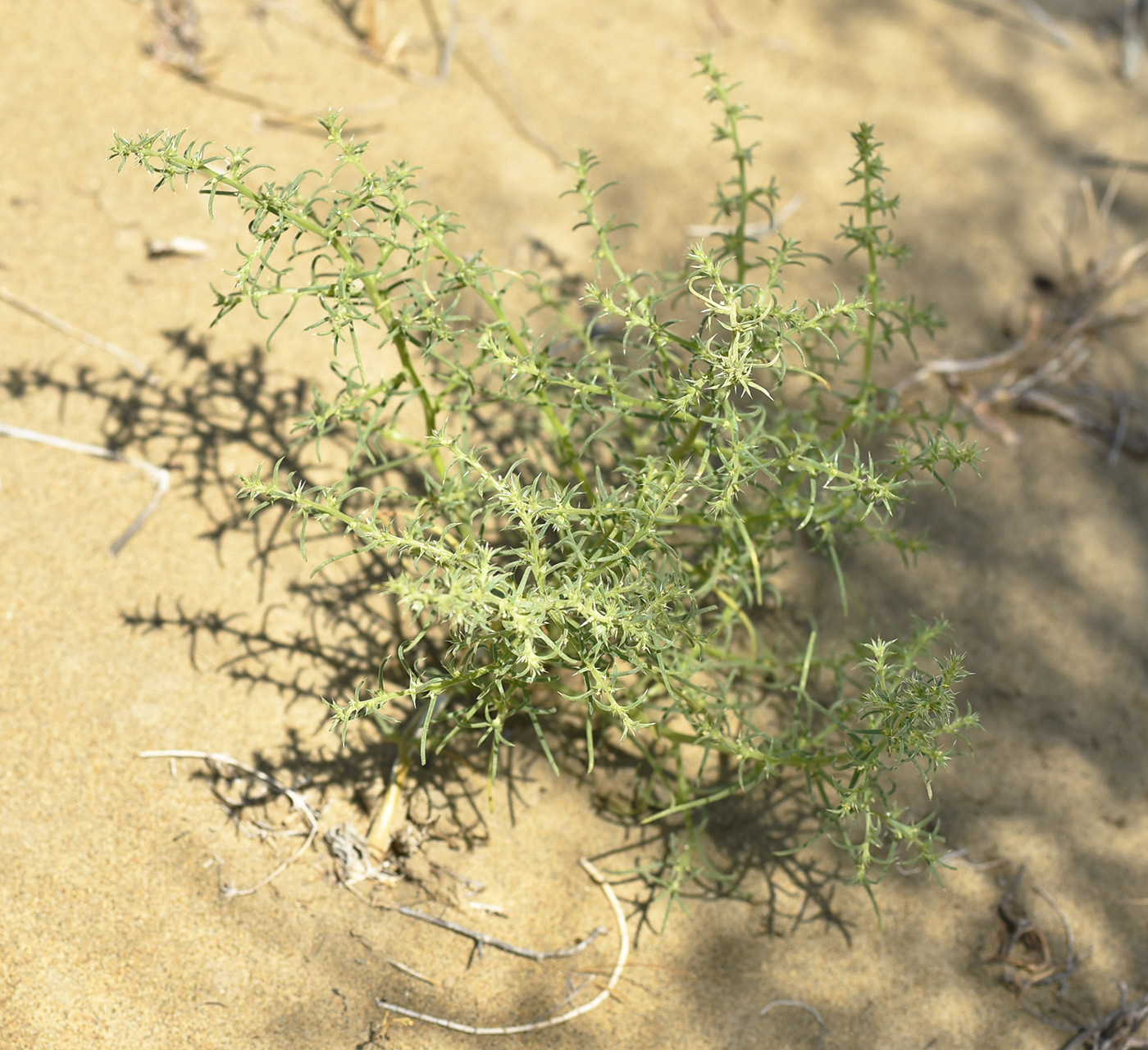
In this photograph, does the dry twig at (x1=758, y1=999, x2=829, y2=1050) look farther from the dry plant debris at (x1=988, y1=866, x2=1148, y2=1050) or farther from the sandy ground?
the dry plant debris at (x1=988, y1=866, x2=1148, y2=1050)

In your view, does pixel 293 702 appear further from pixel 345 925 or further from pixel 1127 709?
pixel 1127 709

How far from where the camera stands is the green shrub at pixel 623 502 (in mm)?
1666

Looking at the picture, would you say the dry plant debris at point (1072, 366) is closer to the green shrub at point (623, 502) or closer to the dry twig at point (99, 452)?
the green shrub at point (623, 502)

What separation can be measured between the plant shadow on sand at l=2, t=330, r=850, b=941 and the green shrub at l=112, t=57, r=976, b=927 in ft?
0.18

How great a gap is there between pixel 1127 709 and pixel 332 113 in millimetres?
2257

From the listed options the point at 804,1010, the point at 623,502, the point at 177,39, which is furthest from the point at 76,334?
the point at 804,1010

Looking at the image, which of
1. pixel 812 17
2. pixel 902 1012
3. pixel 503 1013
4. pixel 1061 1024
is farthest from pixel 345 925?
pixel 812 17

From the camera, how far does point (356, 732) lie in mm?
2268

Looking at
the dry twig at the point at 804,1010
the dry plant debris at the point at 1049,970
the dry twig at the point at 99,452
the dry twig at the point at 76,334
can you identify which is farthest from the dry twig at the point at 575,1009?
the dry twig at the point at 76,334

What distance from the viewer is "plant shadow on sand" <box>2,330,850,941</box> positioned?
2.24 m

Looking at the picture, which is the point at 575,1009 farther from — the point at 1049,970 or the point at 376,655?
the point at 1049,970

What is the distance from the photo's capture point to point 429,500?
1.94m

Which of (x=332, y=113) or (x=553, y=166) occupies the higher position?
(x=332, y=113)

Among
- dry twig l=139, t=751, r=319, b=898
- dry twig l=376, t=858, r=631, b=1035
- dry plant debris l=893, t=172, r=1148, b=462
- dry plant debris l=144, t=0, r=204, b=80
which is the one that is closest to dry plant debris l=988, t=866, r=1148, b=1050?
dry twig l=376, t=858, r=631, b=1035
